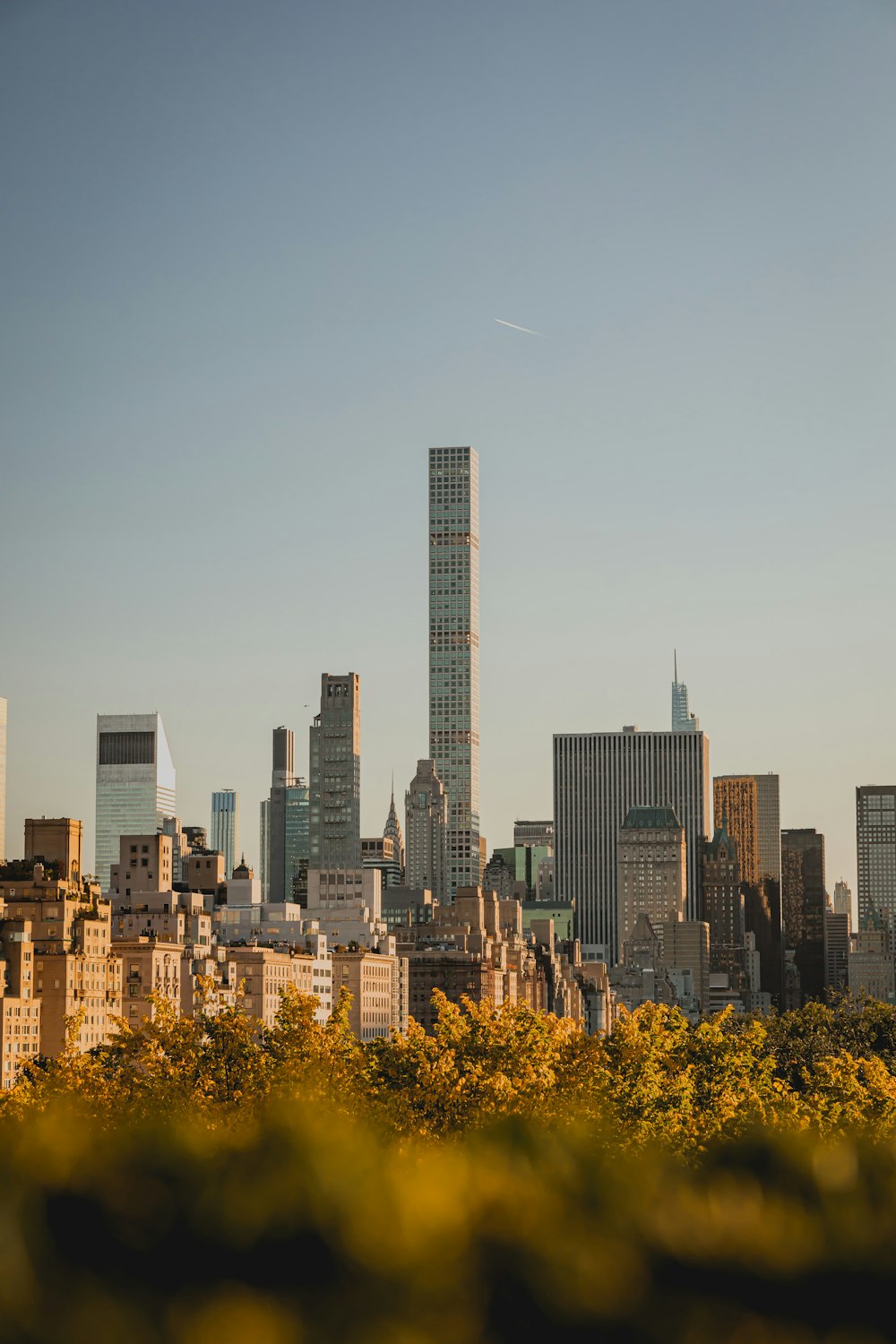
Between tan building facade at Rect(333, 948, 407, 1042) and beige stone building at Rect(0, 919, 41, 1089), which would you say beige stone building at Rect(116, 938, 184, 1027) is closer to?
beige stone building at Rect(0, 919, 41, 1089)

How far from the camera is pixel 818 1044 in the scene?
371ft

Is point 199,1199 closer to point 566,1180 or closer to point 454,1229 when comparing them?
point 454,1229

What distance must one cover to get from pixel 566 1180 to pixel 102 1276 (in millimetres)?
1979

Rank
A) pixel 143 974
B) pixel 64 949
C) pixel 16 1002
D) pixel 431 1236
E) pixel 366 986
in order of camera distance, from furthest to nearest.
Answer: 1. pixel 366 986
2. pixel 143 974
3. pixel 64 949
4. pixel 16 1002
5. pixel 431 1236

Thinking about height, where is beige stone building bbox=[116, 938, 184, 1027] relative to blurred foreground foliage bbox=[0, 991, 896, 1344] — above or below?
below

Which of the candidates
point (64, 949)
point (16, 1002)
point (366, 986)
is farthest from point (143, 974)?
point (366, 986)

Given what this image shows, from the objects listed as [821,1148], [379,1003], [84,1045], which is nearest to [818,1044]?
[84,1045]

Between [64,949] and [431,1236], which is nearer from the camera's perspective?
[431,1236]

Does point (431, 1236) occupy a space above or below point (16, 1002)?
above

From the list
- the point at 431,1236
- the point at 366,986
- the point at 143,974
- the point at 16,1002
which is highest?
the point at 431,1236

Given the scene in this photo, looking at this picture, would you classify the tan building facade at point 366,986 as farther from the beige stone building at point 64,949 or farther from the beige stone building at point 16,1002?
the beige stone building at point 16,1002

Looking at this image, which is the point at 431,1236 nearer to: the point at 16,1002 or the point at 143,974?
the point at 16,1002

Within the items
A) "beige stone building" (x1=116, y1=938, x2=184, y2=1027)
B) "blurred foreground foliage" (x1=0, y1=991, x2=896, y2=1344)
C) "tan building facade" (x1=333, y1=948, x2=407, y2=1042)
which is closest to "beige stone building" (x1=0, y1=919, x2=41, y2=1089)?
"beige stone building" (x1=116, y1=938, x2=184, y2=1027)

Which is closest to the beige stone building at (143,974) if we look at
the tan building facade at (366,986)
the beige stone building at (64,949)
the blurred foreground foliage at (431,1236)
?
the beige stone building at (64,949)
